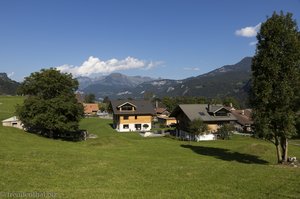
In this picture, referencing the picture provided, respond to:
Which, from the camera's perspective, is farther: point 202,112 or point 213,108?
point 213,108

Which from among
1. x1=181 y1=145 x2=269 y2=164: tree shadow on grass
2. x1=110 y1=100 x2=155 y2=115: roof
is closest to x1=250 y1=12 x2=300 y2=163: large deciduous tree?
x1=181 y1=145 x2=269 y2=164: tree shadow on grass

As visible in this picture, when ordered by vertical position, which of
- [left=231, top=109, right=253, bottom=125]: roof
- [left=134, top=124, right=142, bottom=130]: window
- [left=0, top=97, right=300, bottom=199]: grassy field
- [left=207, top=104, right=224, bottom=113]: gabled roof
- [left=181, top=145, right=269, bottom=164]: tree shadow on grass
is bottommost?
[left=181, top=145, right=269, bottom=164]: tree shadow on grass

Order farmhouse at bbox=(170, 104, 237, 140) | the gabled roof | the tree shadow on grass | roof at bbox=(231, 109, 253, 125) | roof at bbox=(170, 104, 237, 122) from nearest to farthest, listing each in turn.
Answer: the tree shadow on grass
farmhouse at bbox=(170, 104, 237, 140)
roof at bbox=(170, 104, 237, 122)
the gabled roof
roof at bbox=(231, 109, 253, 125)

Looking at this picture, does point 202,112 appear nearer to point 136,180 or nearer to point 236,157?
point 236,157

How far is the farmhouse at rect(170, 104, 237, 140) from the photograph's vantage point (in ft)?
262

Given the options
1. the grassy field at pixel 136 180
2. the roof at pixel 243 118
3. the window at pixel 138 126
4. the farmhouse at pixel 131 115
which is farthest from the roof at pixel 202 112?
the grassy field at pixel 136 180

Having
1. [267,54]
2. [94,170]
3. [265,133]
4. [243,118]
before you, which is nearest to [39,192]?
[94,170]

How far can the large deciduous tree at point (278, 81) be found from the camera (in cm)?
3384

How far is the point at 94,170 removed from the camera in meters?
24.4

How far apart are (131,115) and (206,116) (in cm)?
2611

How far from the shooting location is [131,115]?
9806 cm

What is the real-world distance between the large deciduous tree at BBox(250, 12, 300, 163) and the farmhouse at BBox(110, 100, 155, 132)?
64641mm

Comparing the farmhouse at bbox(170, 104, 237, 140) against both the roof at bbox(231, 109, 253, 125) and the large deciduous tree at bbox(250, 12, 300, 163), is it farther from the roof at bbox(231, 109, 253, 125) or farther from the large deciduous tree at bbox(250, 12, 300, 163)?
the large deciduous tree at bbox(250, 12, 300, 163)

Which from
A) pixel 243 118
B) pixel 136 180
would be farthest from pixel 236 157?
pixel 243 118
